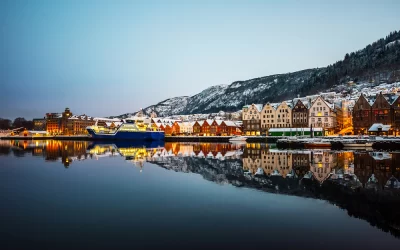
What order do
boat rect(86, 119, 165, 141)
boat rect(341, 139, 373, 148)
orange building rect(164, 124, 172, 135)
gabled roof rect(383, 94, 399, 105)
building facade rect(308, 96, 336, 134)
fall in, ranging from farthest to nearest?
Answer: 1. orange building rect(164, 124, 172, 135)
2. boat rect(86, 119, 165, 141)
3. building facade rect(308, 96, 336, 134)
4. gabled roof rect(383, 94, 399, 105)
5. boat rect(341, 139, 373, 148)

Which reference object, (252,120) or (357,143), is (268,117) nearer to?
(252,120)

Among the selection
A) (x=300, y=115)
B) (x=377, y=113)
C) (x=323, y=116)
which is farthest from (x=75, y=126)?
(x=377, y=113)

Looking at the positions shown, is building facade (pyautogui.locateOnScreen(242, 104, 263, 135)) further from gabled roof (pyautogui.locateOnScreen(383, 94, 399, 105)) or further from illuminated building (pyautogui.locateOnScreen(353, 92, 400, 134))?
gabled roof (pyautogui.locateOnScreen(383, 94, 399, 105))

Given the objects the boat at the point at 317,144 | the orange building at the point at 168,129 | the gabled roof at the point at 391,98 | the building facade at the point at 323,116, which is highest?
the gabled roof at the point at 391,98

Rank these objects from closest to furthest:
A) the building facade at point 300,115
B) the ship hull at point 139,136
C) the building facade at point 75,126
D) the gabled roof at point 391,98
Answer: the gabled roof at point 391,98, the building facade at point 300,115, the ship hull at point 139,136, the building facade at point 75,126

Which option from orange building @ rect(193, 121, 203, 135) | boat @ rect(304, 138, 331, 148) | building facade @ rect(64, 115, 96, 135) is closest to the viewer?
boat @ rect(304, 138, 331, 148)

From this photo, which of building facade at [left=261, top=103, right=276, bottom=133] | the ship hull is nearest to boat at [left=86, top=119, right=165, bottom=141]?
the ship hull

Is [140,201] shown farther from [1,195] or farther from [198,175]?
[198,175]

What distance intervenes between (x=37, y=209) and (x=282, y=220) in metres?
8.75

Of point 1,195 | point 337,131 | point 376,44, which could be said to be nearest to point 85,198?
point 1,195

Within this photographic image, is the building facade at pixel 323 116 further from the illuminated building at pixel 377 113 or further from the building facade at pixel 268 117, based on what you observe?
the building facade at pixel 268 117

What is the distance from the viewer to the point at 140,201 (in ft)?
42.3

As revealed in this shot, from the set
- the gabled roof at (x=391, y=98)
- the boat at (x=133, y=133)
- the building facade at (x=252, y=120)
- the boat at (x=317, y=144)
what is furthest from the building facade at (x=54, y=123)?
the gabled roof at (x=391, y=98)

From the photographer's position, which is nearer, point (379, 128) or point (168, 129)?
point (379, 128)
